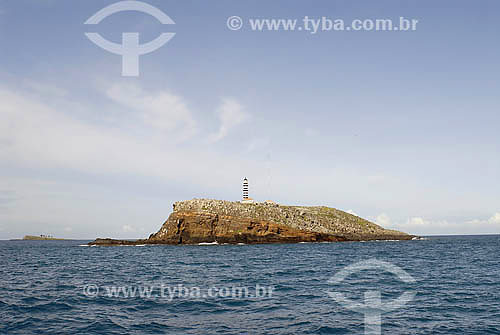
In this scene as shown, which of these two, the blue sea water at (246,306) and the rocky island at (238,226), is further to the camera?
the rocky island at (238,226)

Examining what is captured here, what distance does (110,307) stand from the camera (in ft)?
60.5

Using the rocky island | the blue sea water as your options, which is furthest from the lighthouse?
the blue sea water

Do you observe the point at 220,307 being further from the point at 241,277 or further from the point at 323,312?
the point at 241,277

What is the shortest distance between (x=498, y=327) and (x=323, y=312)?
7340 mm

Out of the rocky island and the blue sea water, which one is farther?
the rocky island

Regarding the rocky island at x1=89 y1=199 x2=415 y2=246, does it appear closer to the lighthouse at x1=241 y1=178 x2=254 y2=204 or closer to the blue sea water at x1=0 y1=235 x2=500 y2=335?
the lighthouse at x1=241 y1=178 x2=254 y2=204

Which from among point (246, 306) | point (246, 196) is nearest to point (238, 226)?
point (246, 196)

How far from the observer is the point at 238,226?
91.3m

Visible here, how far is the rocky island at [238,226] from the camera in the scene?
9056cm

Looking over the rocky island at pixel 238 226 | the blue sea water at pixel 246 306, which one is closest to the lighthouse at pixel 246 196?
the rocky island at pixel 238 226

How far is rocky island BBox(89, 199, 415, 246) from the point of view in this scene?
90.6 metres

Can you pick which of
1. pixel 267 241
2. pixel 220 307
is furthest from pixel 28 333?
pixel 267 241

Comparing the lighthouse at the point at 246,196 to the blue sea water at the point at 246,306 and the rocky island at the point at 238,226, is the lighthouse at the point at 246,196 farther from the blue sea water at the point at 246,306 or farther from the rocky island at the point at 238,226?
the blue sea water at the point at 246,306

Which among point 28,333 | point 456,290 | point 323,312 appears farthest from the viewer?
point 456,290
